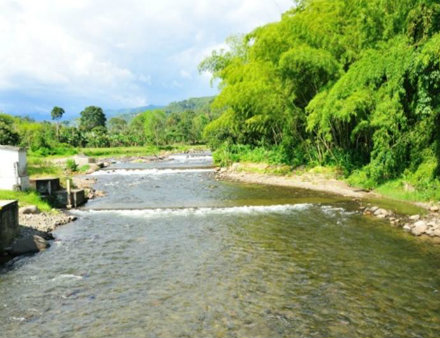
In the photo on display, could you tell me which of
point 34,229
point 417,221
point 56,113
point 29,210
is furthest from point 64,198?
point 56,113

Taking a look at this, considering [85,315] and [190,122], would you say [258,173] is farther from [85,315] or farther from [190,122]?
[190,122]

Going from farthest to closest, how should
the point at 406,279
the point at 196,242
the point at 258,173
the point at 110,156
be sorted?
the point at 110,156 < the point at 258,173 < the point at 196,242 < the point at 406,279

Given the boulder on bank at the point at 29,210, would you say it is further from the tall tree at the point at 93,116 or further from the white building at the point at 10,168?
the tall tree at the point at 93,116

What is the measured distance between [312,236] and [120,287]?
6.18 metres

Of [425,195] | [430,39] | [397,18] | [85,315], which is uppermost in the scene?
[397,18]

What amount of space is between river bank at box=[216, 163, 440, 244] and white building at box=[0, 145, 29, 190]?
14.0 meters

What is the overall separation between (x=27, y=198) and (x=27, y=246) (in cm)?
561

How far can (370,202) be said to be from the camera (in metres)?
16.3

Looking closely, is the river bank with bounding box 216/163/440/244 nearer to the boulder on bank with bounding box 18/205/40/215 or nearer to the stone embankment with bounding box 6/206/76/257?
the stone embankment with bounding box 6/206/76/257

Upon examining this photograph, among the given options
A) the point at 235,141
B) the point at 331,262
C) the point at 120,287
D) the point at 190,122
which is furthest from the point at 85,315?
the point at 190,122

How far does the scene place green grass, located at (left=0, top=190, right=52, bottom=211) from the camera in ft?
49.6

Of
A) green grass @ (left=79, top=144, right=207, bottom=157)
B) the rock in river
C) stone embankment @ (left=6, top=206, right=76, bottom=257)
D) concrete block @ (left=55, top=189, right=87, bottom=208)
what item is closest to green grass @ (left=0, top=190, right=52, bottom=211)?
stone embankment @ (left=6, top=206, right=76, bottom=257)

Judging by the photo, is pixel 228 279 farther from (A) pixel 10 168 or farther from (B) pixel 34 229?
(A) pixel 10 168

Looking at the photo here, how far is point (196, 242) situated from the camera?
1180 centimetres
